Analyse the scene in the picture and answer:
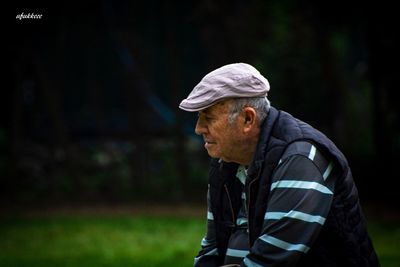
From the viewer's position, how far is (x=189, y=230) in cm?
867

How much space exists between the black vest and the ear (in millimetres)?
46

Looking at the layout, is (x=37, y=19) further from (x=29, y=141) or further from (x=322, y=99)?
(x=322, y=99)

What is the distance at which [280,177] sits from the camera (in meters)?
2.82

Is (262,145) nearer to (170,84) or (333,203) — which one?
(333,203)

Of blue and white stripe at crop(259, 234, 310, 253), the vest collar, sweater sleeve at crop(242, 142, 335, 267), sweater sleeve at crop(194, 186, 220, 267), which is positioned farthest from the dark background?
blue and white stripe at crop(259, 234, 310, 253)

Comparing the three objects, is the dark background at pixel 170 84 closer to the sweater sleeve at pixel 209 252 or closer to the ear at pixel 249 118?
the sweater sleeve at pixel 209 252

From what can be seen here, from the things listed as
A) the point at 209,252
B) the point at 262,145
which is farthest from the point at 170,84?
the point at 262,145

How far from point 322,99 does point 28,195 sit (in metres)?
4.60

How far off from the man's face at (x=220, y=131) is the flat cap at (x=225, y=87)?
64 millimetres

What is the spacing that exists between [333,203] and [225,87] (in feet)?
2.06

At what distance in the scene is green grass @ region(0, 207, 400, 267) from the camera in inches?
278

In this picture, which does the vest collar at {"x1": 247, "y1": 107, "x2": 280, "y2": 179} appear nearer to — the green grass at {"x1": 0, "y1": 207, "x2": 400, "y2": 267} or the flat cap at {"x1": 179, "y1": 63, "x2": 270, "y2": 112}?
the flat cap at {"x1": 179, "y1": 63, "x2": 270, "y2": 112}

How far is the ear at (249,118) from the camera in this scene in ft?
9.72

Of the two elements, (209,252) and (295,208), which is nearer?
(295,208)
